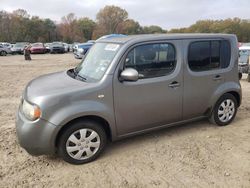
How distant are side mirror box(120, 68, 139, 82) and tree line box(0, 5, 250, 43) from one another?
54881 mm

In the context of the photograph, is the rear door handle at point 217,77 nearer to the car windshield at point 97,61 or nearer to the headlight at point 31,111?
the car windshield at point 97,61

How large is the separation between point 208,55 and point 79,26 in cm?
7934

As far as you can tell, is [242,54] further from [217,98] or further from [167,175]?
[167,175]

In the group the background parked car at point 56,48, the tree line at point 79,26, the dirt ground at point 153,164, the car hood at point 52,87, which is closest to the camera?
the dirt ground at point 153,164

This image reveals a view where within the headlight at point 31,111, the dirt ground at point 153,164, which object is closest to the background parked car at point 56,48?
the dirt ground at point 153,164

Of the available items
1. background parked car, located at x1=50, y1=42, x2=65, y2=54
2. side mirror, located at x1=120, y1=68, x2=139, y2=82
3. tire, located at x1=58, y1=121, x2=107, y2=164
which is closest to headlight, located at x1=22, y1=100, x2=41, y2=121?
tire, located at x1=58, y1=121, x2=107, y2=164

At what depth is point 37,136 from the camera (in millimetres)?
3303

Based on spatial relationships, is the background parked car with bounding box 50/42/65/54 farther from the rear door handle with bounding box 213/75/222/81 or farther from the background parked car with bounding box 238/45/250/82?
the rear door handle with bounding box 213/75/222/81

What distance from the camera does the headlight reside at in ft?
10.7

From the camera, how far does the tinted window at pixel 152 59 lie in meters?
3.80

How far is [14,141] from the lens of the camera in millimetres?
4336

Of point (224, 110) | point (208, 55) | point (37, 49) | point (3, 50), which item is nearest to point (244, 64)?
point (224, 110)

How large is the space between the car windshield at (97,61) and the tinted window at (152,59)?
0.29 metres

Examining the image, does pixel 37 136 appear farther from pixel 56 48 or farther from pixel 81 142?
Result: pixel 56 48
